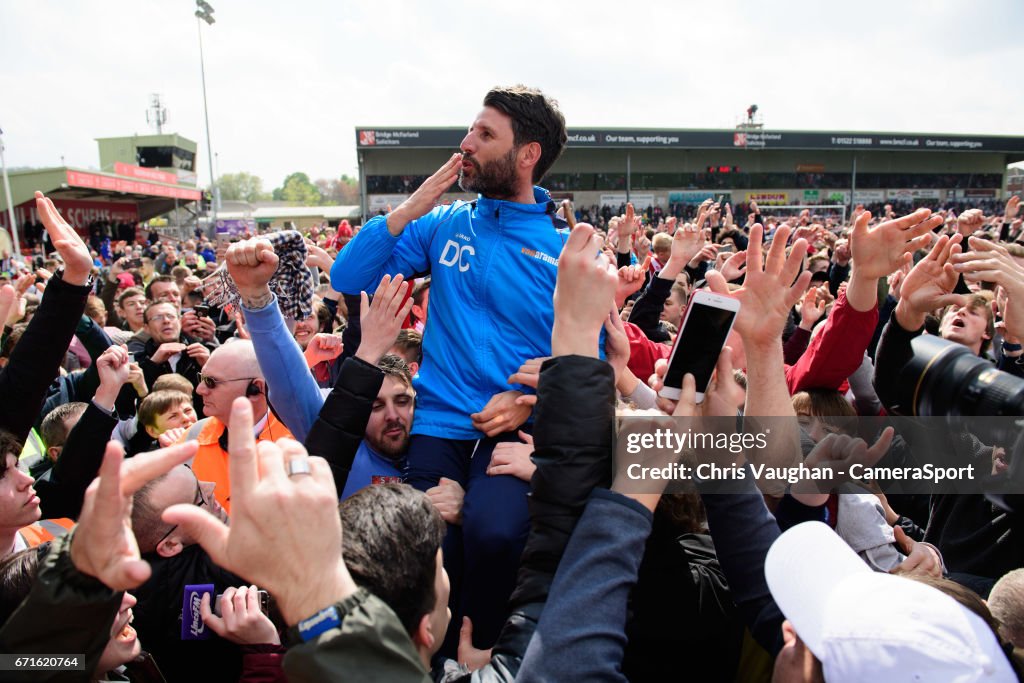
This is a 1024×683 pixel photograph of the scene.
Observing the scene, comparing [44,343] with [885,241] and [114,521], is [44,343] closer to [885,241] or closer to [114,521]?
[114,521]

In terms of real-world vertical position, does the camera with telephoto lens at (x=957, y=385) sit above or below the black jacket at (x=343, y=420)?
above

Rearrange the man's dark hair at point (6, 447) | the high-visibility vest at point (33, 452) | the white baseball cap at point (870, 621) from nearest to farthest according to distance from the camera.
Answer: the white baseball cap at point (870, 621) < the man's dark hair at point (6, 447) < the high-visibility vest at point (33, 452)

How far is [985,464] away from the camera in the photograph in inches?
93.1

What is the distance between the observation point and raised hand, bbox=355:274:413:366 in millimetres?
2117

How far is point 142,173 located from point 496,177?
123ft

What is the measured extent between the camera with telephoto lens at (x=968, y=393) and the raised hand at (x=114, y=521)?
5.49 feet

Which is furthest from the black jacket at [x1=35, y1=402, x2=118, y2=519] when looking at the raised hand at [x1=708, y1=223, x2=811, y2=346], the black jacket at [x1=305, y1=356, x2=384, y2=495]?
the raised hand at [x1=708, y1=223, x2=811, y2=346]

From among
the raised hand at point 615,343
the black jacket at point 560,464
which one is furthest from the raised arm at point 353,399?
the black jacket at point 560,464

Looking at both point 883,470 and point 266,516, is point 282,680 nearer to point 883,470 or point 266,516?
point 266,516

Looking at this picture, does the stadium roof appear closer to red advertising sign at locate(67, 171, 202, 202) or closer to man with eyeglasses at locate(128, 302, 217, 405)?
red advertising sign at locate(67, 171, 202, 202)

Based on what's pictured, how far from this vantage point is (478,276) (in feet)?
7.88

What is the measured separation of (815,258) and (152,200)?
142ft

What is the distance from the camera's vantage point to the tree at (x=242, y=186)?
401ft

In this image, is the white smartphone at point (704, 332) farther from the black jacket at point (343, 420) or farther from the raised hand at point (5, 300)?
the raised hand at point (5, 300)
